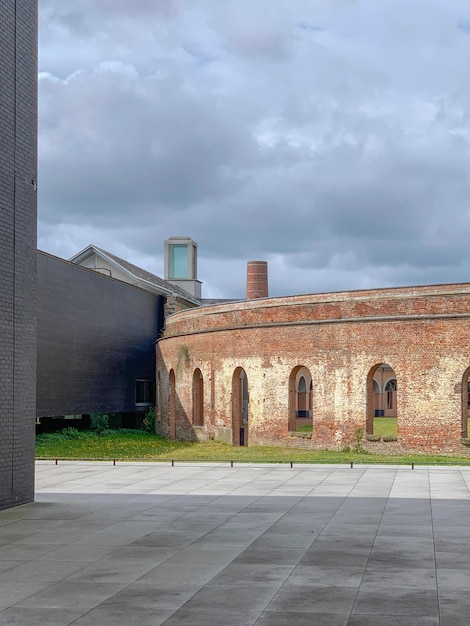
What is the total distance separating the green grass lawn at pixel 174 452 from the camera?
80.6 feet

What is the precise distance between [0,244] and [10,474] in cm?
345

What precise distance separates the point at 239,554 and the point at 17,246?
6387mm

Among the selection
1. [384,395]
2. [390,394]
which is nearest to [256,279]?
[384,395]

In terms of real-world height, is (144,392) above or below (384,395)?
above

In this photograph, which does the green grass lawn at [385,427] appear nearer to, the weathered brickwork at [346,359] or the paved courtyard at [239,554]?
the weathered brickwork at [346,359]

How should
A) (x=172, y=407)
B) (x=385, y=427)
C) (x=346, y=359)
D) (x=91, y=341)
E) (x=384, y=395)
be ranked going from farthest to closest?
(x=384, y=395) < (x=385, y=427) < (x=172, y=407) < (x=91, y=341) < (x=346, y=359)

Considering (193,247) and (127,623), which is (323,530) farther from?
(193,247)

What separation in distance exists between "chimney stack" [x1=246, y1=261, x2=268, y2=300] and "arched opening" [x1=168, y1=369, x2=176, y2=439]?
17.5 m

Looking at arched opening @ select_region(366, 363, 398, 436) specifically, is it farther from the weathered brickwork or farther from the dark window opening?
the weathered brickwork

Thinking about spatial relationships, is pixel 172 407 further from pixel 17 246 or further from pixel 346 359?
pixel 17 246

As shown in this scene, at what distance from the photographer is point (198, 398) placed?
1374 inches

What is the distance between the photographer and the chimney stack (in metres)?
53.7

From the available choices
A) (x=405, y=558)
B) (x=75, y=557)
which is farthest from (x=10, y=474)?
(x=405, y=558)

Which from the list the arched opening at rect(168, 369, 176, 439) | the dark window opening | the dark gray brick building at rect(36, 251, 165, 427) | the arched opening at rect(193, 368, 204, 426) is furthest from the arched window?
the arched opening at rect(193, 368, 204, 426)
